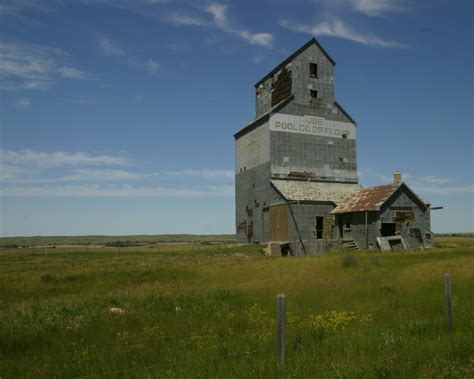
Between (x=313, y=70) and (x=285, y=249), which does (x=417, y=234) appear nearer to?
(x=285, y=249)

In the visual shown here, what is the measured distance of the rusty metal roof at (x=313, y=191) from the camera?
1470 inches

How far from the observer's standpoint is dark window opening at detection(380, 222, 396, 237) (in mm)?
35188

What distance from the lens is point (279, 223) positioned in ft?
124

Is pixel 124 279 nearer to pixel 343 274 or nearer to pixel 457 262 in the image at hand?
pixel 343 274

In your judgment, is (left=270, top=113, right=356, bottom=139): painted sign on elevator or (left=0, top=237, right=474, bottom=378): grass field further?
(left=270, top=113, right=356, bottom=139): painted sign on elevator

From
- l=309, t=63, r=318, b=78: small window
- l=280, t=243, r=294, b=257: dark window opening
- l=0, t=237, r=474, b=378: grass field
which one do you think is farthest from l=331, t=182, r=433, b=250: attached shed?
l=309, t=63, r=318, b=78: small window

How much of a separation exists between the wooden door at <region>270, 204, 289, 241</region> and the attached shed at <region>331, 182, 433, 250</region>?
4.59 meters

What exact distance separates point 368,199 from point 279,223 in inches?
318

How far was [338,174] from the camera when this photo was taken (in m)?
42.8

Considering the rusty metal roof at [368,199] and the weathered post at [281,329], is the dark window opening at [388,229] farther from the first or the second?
the weathered post at [281,329]

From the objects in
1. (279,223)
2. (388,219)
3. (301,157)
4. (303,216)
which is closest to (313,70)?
(301,157)

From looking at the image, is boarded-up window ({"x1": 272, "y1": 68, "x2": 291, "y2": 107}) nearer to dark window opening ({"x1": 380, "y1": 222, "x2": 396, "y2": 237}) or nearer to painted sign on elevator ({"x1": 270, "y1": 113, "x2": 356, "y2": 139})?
painted sign on elevator ({"x1": 270, "y1": 113, "x2": 356, "y2": 139})

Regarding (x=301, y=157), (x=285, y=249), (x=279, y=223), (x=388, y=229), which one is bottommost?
(x=285, y=249)

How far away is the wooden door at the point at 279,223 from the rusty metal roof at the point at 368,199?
4.49m
